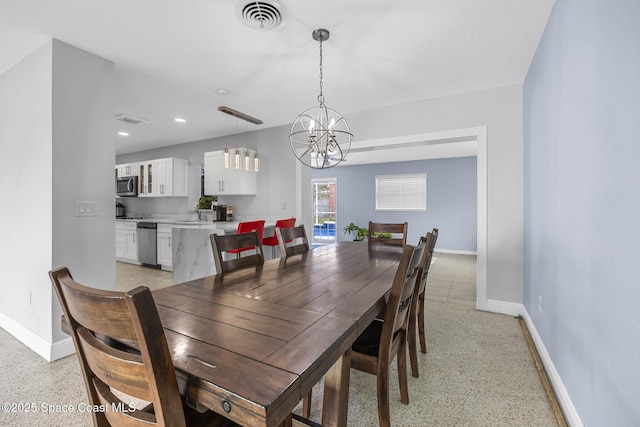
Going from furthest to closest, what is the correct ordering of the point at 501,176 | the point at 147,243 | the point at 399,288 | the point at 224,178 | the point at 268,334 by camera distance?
the point at 147,243
the point at 224,178
the point at 501,176
the point at 399,288
the point at 268,334

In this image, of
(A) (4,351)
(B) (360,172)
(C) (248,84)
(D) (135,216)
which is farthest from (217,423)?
(B) (360,172)

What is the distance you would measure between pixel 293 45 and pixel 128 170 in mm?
5397

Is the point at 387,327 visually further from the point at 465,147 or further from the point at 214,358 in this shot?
the point at 465,147

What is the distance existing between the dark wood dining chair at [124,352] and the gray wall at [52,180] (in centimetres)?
188

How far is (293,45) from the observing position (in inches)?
89.7

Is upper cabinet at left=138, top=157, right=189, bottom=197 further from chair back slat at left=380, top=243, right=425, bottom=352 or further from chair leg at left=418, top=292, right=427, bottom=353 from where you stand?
chair back slat at left=380, top=243, right=425, bottom=352

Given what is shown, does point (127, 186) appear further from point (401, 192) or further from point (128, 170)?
point (401, 192)

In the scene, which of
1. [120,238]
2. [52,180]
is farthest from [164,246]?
[52,180]

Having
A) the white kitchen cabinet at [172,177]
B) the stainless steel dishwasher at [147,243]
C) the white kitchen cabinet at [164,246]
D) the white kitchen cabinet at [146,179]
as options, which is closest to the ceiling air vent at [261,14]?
the white kitchen cabinet at [164,246]

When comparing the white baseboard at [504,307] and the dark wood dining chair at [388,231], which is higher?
the dark wood dining chair at [388,231]

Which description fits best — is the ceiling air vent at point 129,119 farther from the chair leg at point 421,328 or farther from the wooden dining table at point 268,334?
the chair leg at point 421,328

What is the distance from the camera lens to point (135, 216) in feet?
21.1

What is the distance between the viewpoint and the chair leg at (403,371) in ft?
5.17

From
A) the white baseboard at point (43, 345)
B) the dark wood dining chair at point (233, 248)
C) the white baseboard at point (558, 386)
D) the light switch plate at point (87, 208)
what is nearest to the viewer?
the white baseboard at point (558, 386)
